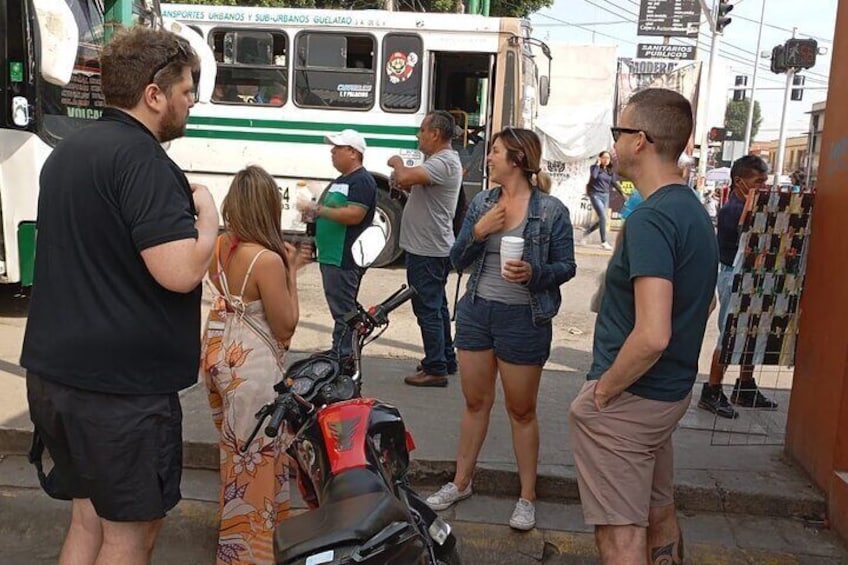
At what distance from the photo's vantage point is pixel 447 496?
370 cm

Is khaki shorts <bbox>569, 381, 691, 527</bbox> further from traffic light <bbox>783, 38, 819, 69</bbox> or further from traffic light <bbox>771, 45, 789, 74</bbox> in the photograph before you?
traffic light <bbox>771, 45, 789, 74</bbox>

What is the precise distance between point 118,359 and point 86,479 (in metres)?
0.37

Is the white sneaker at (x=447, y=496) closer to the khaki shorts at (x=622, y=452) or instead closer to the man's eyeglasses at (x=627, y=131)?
the khaki shorts at (x=622, y=452)

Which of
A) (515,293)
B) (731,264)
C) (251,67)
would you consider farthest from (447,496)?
(251,67)

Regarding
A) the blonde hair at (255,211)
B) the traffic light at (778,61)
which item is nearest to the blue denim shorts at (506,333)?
the blonde hair at (255,211)

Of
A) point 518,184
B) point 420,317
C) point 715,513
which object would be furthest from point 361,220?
point 715,513

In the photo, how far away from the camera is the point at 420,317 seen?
5234mm

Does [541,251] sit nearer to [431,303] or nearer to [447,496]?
[447,496]

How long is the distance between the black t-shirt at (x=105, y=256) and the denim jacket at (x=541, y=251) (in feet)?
5.28

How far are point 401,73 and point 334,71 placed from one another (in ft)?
3.12

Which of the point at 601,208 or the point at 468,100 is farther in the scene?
the point at 601,208

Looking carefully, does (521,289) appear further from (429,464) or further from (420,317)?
(420,317)

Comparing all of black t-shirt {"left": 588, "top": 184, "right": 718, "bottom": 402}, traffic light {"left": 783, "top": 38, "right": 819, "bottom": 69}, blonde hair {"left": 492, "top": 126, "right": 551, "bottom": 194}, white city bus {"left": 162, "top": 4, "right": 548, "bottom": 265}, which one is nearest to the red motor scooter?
black t-shirt {"left": 588, "top": 184, "right": 718, "bottom": 402}

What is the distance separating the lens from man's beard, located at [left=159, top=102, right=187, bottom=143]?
87.3 inches
